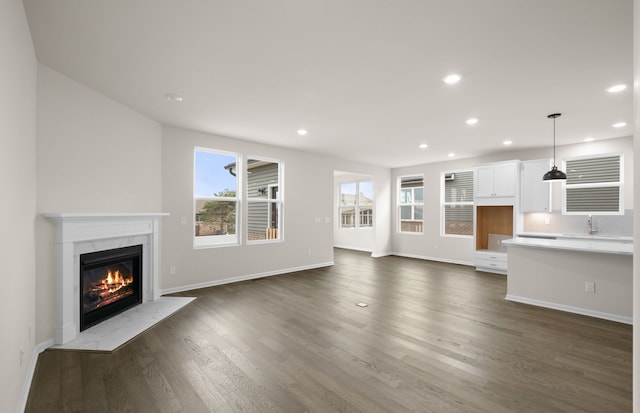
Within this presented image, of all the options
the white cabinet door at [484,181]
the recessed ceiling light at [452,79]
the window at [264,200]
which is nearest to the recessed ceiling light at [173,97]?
the window at [264,200]

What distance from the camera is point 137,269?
4160 mm

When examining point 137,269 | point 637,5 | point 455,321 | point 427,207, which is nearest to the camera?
point 637,5

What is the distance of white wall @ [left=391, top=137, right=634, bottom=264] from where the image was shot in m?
6.07

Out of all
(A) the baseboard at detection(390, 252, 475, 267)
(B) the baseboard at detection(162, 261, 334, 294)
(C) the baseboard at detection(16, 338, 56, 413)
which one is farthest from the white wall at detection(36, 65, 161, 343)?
(A) the baseboard at detection(390, 252, 475, 267)

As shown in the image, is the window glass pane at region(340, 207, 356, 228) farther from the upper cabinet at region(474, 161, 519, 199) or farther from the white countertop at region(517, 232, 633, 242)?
the white countertop at region(517, 232, 633, 242)

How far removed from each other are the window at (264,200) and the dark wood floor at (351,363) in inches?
78.0

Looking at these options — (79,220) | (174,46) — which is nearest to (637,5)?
(174,46)

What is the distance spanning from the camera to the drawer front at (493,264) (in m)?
6.37

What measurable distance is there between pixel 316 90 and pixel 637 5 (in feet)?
8.42

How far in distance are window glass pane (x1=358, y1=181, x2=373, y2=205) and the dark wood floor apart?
5.94 meters

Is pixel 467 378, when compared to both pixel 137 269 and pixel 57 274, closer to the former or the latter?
pixel 57 274

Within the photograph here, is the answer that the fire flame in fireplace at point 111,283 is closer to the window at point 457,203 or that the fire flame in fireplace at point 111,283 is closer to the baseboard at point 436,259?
the baseboard at point 436,259

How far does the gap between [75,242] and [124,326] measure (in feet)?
3.52

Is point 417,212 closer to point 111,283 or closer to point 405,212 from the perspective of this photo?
point 405,212
